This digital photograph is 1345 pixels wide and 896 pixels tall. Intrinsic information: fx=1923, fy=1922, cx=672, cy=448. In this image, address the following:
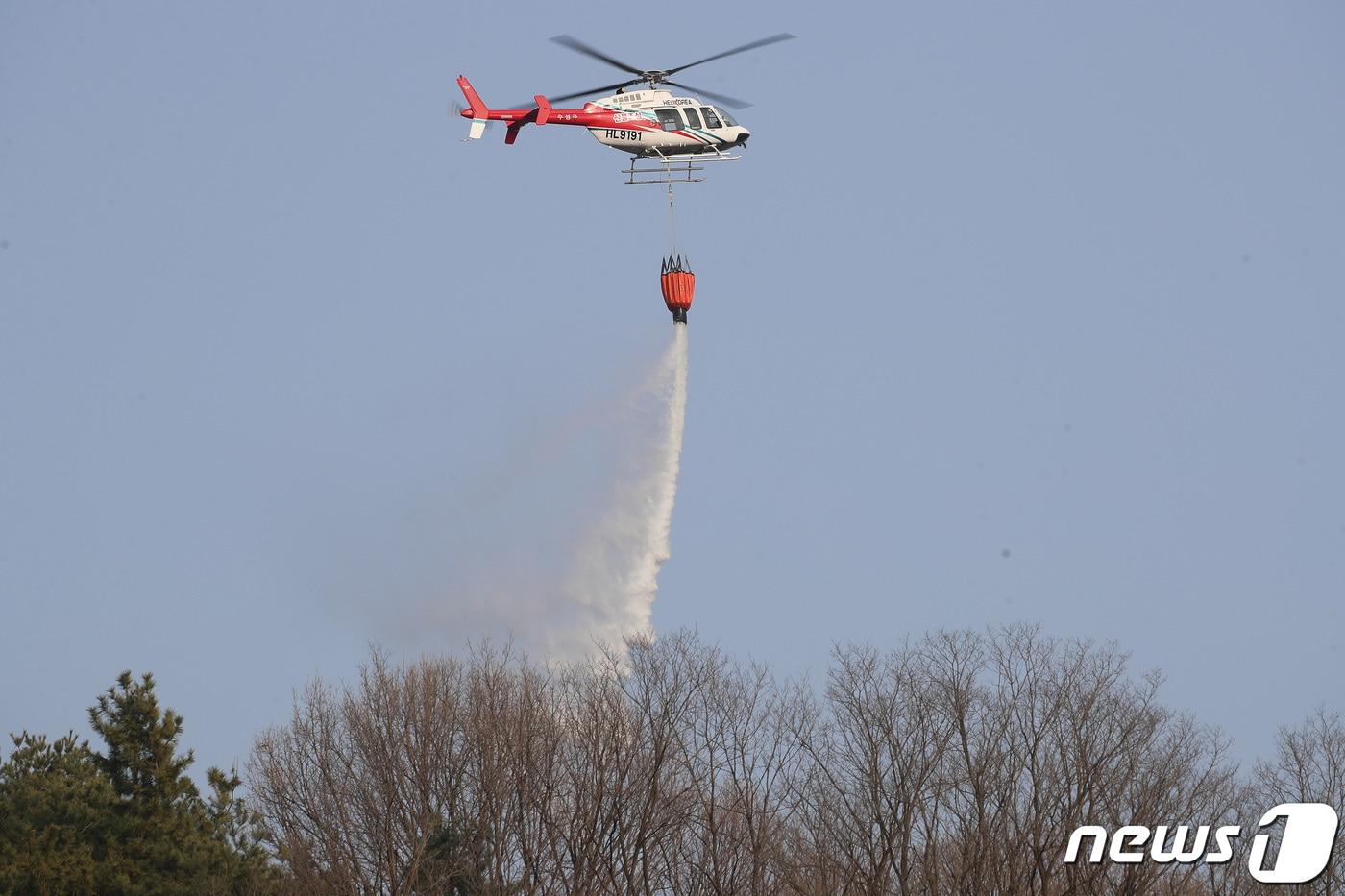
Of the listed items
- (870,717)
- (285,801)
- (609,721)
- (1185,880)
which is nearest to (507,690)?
(609,721)

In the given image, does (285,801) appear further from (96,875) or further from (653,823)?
(653,823)

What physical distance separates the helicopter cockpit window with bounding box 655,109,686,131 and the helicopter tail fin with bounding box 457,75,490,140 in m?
5.50

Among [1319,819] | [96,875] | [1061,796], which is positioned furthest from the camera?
[1061,796]

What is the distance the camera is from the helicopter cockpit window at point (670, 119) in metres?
54.5

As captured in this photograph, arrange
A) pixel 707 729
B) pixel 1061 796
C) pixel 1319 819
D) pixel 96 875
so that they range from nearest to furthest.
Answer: pixel 1319 819 < pixel 96 875 < pixel 1061 796 < pixel 707 729

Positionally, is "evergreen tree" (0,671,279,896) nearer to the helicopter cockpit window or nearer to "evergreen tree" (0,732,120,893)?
"evergreen tree" (0,732,120,893)

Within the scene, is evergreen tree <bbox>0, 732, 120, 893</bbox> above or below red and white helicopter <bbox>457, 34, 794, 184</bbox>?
below

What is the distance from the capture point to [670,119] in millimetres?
54562

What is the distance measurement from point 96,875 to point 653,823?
38.8 ft

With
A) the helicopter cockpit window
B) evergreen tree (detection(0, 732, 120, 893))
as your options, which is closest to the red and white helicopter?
the helicopter cockpit window

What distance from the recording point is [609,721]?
4403cm

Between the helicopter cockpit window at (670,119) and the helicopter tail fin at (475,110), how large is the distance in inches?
217

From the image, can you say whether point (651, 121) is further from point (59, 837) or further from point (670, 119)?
point (59, 837)

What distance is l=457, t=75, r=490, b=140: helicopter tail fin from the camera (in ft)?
185
